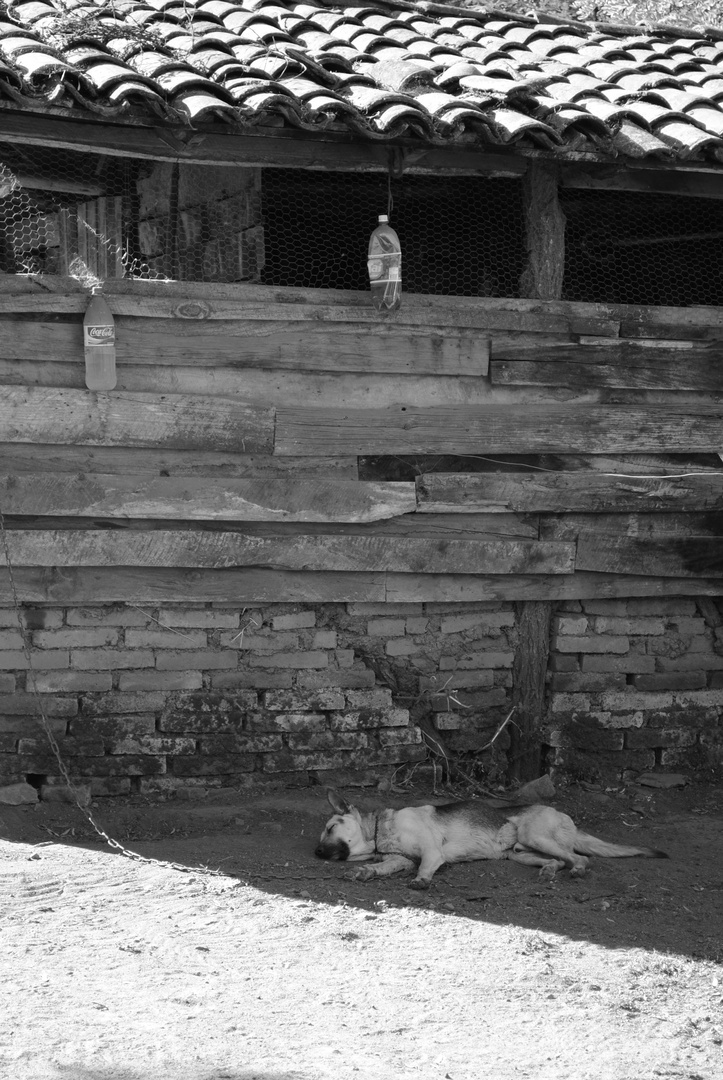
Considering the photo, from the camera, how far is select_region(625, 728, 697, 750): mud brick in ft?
20.1

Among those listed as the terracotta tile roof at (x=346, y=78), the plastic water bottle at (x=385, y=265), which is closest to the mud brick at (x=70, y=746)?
the plastic water bottle at (x=385, y=265)

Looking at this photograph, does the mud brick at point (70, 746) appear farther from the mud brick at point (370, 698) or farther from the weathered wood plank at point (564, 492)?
the weathered wood plank at point (564, 492)

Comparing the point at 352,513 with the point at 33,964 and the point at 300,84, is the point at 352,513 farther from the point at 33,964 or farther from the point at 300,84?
the point at 33,964

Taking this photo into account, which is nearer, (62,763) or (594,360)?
(62,763)

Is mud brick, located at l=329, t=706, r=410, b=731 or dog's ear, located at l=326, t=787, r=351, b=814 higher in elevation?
mud brick, located at l=329, t=706, r=410, b=731

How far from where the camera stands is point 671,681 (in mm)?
6160

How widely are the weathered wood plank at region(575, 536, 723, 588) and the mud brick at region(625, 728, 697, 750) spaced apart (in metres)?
0.90

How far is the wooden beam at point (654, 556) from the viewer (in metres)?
5.86

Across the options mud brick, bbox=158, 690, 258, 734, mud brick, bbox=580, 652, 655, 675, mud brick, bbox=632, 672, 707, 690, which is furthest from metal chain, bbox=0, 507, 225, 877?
mud brick, bbox=632, 672, 707, 690

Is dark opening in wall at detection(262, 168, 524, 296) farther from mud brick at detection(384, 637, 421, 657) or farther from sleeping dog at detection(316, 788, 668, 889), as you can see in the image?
sleeping dog at detection(316, 788, 668, 889)

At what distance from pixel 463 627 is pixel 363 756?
0.88m

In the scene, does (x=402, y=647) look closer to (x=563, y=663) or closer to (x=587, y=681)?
(x=563, y=663)

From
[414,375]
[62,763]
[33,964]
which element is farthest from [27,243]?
[33,964]

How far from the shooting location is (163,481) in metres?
5.30
